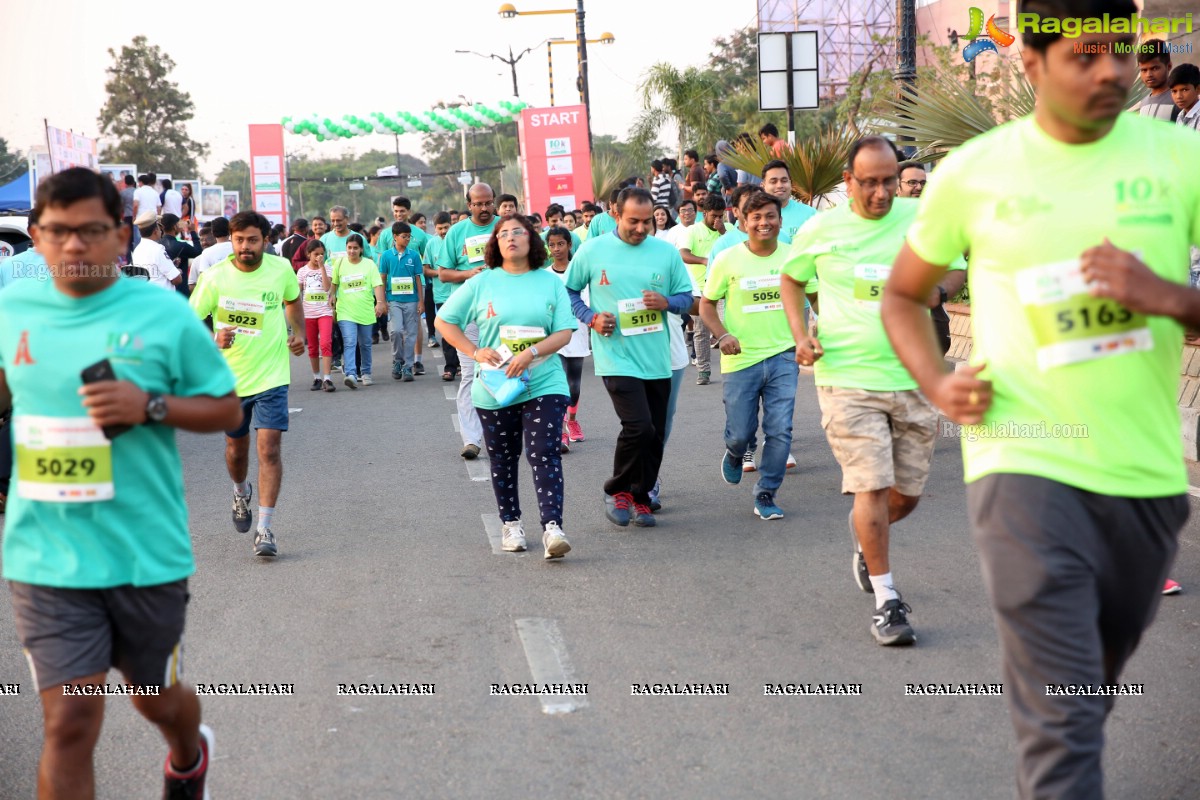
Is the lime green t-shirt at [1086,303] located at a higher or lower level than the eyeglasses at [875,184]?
lower

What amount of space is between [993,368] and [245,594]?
481cm

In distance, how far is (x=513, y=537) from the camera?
7695mm

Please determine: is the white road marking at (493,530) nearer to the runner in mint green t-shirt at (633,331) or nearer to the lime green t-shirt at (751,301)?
the runner in mint green t-shirt at (633,331)

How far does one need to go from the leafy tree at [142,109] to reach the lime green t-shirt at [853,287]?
2893 inches

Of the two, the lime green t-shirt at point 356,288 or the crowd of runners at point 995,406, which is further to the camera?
the lime green t-shirt at point 356,288

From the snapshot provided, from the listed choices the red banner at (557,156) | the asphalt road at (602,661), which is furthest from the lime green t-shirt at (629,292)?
the red banner at (557,156)

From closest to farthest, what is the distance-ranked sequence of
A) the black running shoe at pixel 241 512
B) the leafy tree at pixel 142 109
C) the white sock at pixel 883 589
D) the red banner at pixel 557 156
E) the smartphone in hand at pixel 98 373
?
the smartphone in hand at pixel 98 373
the white sock at pixel 883 589
the black running shoe at pixel 241 512
the red banner at pixel 557 156
the leafy tree at pixel 142 109

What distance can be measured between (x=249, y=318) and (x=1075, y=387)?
19.5ft

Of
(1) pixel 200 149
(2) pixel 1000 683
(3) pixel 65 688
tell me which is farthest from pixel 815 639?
(1) pixel 200 149

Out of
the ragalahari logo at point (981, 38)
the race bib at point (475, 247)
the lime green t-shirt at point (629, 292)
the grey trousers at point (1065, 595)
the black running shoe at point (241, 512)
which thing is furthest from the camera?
the ragalahari logo at point (981, 38)

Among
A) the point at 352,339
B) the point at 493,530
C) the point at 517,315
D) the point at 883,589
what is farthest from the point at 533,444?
the point at 352,339

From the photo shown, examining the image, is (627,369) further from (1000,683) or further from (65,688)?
(65,688)

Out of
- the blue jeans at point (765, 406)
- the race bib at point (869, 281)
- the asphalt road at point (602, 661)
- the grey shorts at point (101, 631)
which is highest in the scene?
the race bib at point (869, 281)

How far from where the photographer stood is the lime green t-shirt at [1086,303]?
300 cm
